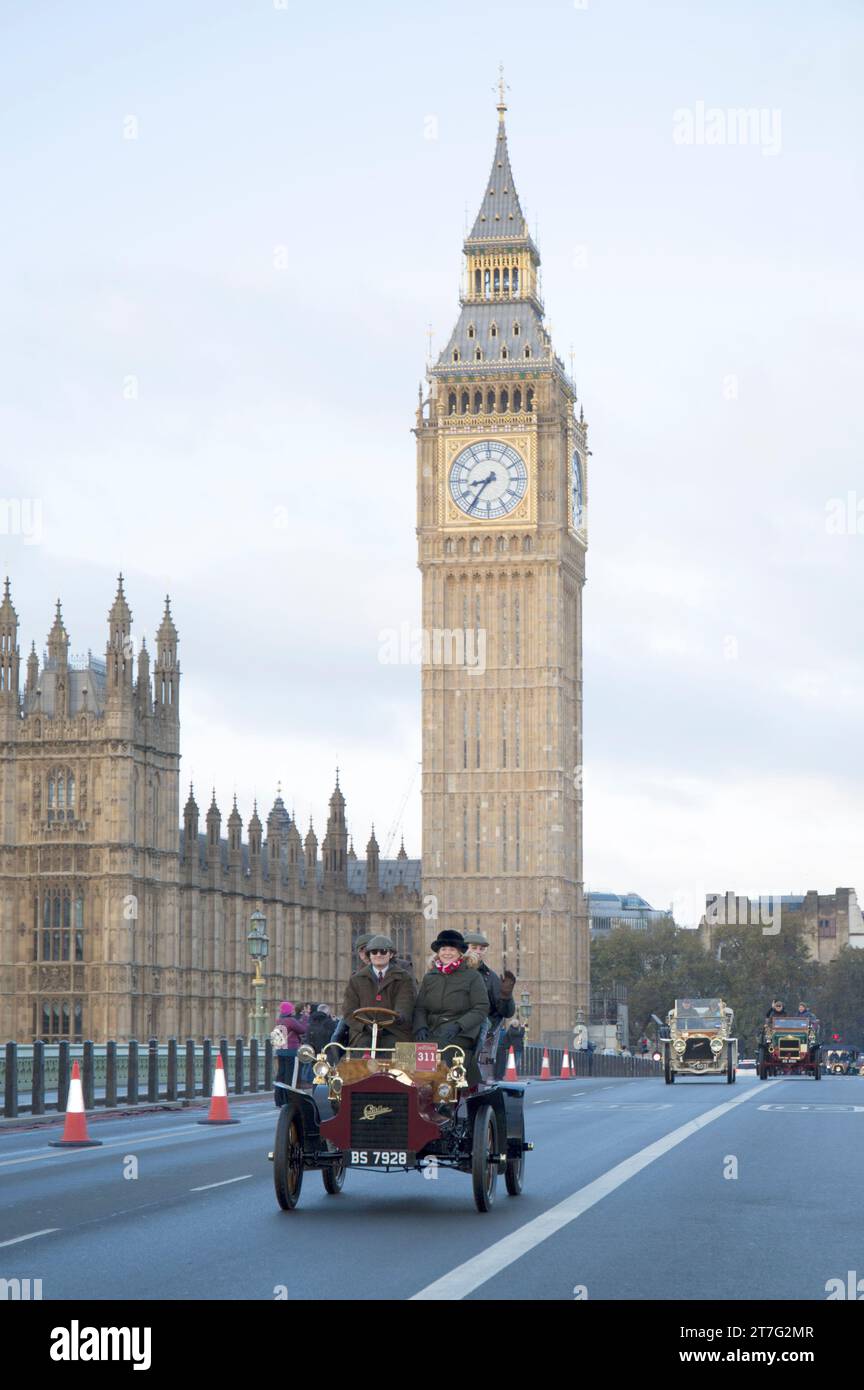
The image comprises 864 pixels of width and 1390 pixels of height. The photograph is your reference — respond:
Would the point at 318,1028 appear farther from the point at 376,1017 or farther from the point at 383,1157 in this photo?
the point at 383,1157

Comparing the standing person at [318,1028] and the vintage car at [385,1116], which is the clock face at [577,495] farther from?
the vintage car at [385,1116]

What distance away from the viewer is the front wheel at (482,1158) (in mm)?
16125

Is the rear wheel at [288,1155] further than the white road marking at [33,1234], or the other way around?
the rear wheel at [288,1155]

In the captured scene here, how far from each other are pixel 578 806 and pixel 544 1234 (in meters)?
107

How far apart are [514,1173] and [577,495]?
102537 mm

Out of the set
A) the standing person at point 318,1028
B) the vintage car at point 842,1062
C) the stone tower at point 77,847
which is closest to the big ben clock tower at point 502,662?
the vintage car at point 842,1062

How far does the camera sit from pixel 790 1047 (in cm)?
5562

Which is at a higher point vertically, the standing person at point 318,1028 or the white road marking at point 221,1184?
the standing person at point 318,1028

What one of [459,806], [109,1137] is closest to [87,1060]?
[109,1137]

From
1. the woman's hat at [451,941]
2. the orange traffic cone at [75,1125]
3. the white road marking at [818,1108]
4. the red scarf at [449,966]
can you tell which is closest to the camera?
the woman's hat at [451,941]

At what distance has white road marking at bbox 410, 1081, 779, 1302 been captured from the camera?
1195 cm

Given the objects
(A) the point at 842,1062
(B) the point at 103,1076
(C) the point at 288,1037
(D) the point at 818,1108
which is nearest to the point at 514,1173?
(C) the point at 288,1037
